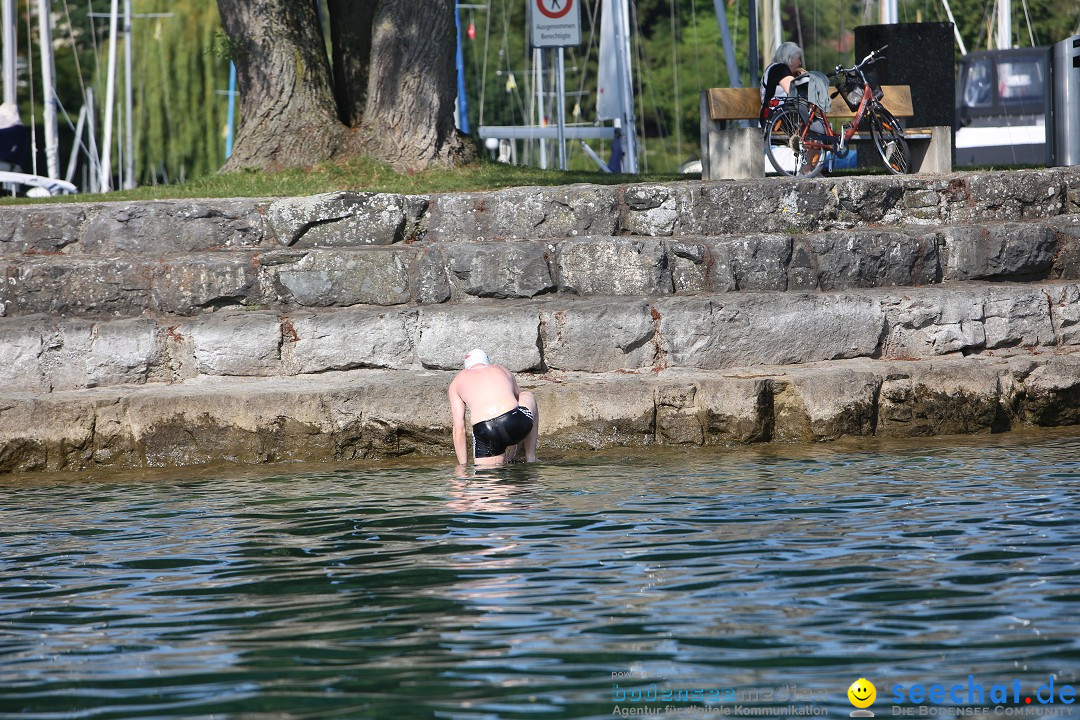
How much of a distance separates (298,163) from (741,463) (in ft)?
18.0

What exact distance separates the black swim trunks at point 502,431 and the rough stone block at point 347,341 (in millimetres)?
1274

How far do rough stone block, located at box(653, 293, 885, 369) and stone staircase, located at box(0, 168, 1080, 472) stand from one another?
16 mm

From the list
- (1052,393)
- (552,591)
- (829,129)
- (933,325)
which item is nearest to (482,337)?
(933,325)

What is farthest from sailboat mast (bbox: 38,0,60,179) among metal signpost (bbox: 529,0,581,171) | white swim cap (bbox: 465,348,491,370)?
white swim cap (bbox: 465,348,491,370)

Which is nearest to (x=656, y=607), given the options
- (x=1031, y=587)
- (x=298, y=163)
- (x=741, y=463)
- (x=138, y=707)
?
(x=1031, y=587)

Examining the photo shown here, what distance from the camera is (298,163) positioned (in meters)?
11.9

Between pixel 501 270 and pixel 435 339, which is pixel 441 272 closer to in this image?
pixel 501 270

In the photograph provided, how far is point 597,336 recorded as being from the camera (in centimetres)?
956

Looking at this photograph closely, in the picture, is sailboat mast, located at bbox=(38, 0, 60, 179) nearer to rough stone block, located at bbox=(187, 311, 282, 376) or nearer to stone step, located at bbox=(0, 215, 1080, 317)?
stone step, located at bbox=(0, 215, 1080, 317)

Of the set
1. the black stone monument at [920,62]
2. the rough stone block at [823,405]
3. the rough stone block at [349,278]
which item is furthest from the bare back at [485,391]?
the black stone monument at [920,62]

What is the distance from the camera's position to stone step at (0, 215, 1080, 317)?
9.84 metres

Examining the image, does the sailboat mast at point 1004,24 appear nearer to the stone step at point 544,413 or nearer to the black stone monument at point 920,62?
the black stone monument at point 920,62

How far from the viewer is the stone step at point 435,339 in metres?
9.48

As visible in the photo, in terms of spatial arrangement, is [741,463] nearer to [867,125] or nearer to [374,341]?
[374,341]
